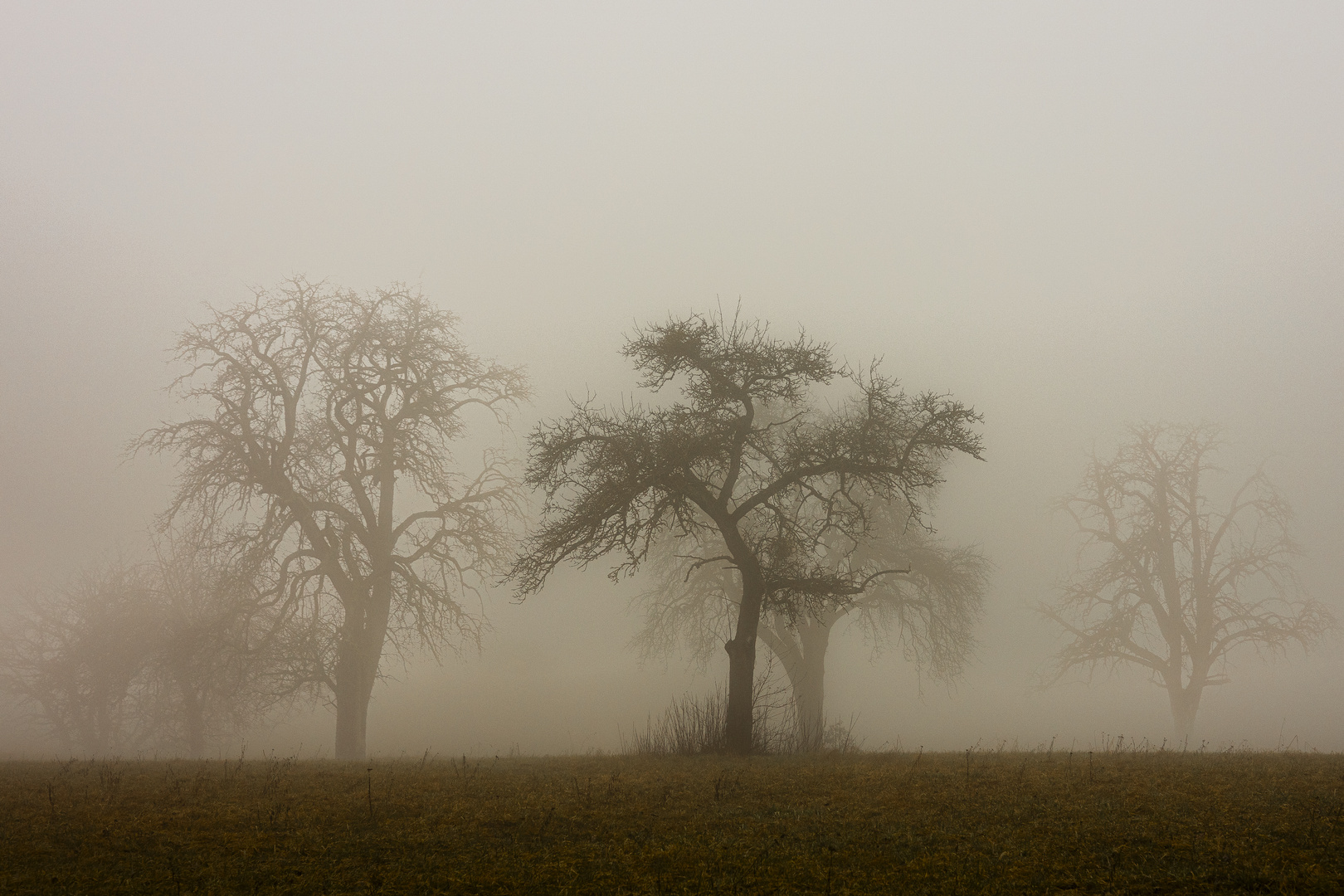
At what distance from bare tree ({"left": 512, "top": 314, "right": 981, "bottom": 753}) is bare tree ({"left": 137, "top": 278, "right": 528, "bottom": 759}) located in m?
6.90

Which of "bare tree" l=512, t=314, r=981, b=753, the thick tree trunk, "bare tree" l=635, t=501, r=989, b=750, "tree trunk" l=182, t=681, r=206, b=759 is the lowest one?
"tree trunk" l=182, t=681, r=206, b=759

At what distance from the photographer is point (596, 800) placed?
9.19 meters

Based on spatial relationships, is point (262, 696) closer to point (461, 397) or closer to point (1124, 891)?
point (461, 397)

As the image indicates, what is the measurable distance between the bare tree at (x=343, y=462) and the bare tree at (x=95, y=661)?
538 inches

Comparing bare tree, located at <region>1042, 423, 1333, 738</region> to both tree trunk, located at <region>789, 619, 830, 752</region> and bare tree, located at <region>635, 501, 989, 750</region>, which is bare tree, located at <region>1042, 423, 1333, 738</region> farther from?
tree trunk, located at <region>789, 619, 830, 752</region>

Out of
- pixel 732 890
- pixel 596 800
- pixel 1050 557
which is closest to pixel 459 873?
pixel 732 890

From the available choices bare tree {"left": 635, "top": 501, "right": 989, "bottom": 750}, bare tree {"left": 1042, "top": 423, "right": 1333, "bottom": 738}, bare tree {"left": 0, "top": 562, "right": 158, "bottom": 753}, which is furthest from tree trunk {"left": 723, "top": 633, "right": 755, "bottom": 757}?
bare tree {"left": 0, "top": 562, "right": 158, "bottom": 753}

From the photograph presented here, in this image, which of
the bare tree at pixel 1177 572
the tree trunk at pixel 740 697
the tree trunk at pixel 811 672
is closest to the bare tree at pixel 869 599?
the tree trunk at pixel 811 672

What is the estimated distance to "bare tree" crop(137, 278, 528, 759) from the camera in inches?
838

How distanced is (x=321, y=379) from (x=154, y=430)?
14.5ft

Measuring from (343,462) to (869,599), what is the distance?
17.1m

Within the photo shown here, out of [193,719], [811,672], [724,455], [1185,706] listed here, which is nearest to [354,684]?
[724,455]

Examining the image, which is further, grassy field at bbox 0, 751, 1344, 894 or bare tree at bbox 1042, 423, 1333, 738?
bare tree at bbox 1042, 423, 1333, 738

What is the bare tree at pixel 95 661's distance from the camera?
33.2 metres
